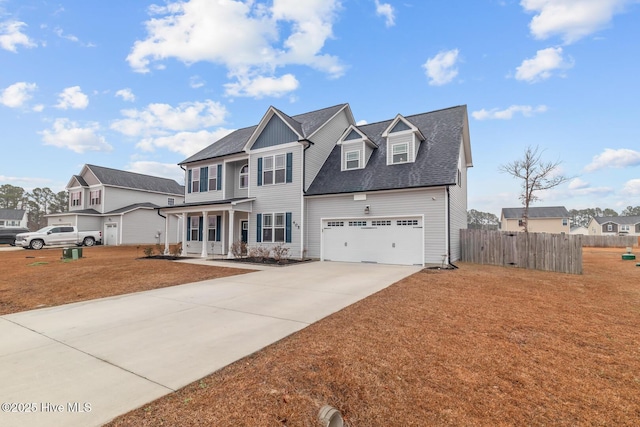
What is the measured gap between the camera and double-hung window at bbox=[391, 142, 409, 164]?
49.5ft

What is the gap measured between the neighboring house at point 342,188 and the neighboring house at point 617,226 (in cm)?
6206

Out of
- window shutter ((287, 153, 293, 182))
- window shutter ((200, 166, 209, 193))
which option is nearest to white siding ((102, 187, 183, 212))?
window shutter ((200, 166, 209, 193))

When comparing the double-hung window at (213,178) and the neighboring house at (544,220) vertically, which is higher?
the double-hung window at (213,178)

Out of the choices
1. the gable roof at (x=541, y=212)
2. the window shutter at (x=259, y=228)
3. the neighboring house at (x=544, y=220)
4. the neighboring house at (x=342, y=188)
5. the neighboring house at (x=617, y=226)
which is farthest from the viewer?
the neighboring house at (x=617, y=226)

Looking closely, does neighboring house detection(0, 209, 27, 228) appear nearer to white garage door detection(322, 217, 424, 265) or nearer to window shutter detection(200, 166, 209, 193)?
window shutter detection(200, 166, 209, 193)

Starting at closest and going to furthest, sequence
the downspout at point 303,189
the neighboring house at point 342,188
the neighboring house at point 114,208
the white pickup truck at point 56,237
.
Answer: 1. the neighboring house at point 342,188
2. the downspout at point 303,189
3. the white pickup truck at point 56,237
4. the neighboring house at point 114,208

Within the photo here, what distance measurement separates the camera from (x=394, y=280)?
9.58 meters

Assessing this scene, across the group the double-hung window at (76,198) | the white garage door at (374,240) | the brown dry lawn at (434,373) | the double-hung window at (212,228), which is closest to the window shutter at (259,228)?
the white garage door at (374,240)

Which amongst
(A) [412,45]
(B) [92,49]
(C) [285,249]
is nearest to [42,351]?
(C) [285,249]

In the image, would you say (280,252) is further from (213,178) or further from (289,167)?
(213,178)

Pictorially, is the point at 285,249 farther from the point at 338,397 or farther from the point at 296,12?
the point at 338,397

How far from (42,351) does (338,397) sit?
4377 millimetres

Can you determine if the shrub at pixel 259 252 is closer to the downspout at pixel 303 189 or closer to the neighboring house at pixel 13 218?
the downspout at pixel 303 189

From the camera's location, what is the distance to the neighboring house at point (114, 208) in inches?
1126
